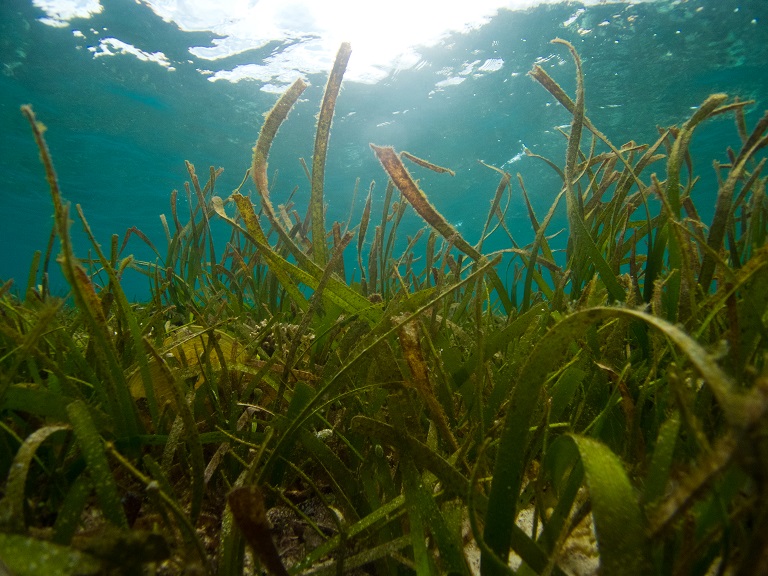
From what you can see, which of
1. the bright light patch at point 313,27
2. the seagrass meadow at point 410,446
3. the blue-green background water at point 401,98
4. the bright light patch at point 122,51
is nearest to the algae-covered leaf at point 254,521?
the seagrass meadow at point 410,446

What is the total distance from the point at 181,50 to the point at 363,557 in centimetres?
1745

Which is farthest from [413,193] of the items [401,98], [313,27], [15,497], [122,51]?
[122,51]

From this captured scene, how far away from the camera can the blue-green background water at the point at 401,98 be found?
12.6 meters

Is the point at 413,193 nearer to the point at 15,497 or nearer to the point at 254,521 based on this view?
the point at 254,521

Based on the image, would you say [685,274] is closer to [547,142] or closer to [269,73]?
[269,73]

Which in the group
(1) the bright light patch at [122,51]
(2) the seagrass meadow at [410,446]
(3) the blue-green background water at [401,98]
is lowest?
(2) the seagrass meadow at [410,446]

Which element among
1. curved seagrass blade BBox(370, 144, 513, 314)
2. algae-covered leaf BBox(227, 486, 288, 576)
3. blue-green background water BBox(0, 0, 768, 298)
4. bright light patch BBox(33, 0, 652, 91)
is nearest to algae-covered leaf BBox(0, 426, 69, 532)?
algae-covered leaf BBox(227, 486, 288, 576)

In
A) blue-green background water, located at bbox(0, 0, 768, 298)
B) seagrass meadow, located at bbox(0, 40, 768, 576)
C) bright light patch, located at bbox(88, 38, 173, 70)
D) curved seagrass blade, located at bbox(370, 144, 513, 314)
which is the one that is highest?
bright light patch, located at bbox(88, 38, 173, 70)

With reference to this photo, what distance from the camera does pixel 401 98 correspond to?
16547mm

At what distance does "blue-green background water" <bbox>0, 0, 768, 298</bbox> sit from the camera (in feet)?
41.3

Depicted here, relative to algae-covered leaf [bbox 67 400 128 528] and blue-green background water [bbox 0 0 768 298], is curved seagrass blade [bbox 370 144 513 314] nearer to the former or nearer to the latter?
algae-covered leaf [bbox 67 400 128 528]

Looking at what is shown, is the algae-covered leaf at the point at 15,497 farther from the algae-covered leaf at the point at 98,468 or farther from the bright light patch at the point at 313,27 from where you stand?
the bright light patch at the point at 313,27

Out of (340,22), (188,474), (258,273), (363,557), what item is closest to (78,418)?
(188,474)

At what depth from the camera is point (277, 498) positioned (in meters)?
0.91
